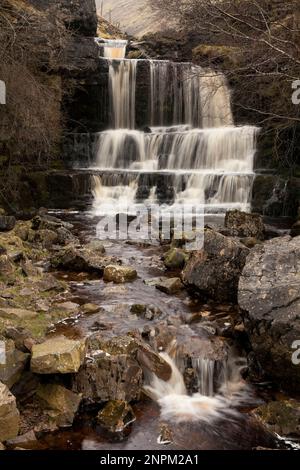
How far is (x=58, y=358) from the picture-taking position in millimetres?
5281

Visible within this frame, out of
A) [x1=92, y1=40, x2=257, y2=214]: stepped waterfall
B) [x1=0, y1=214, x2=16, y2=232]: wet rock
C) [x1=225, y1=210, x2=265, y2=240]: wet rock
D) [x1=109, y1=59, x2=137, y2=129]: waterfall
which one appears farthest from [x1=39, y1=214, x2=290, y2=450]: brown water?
[x1=109, y1=59, x2=137, y2=129]: waterfall

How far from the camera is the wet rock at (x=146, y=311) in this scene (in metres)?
7.42

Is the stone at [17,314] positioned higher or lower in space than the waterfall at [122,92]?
lower

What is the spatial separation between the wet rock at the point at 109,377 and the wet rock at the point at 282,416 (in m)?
1.37

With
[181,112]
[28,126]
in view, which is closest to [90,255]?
[28,126]

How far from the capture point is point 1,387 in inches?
187

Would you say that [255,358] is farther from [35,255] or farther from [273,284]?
[35,255]

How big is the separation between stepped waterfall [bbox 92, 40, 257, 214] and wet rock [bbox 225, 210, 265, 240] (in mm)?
3253

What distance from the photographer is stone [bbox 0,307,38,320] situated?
645 centimetres

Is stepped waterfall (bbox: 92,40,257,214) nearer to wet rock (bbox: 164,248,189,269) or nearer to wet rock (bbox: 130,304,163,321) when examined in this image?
wet rock (bbox: 164,248,189,269)

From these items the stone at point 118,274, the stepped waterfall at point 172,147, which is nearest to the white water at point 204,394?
the stone at point 118,274

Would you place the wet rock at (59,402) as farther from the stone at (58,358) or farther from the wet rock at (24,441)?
the wet rock at (24,441)

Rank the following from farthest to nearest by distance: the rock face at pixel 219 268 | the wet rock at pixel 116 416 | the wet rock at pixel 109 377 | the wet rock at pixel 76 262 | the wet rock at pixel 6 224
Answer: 1. the wet rock at pixel 6 224
2. the wet rock at pixel 76 262
3. the rock face at pixel 219 268
4. the wet rock at pixel 109 377
5. the wet rock at pixel 116 416

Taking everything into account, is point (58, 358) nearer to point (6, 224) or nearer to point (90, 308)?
point (90, 308)
